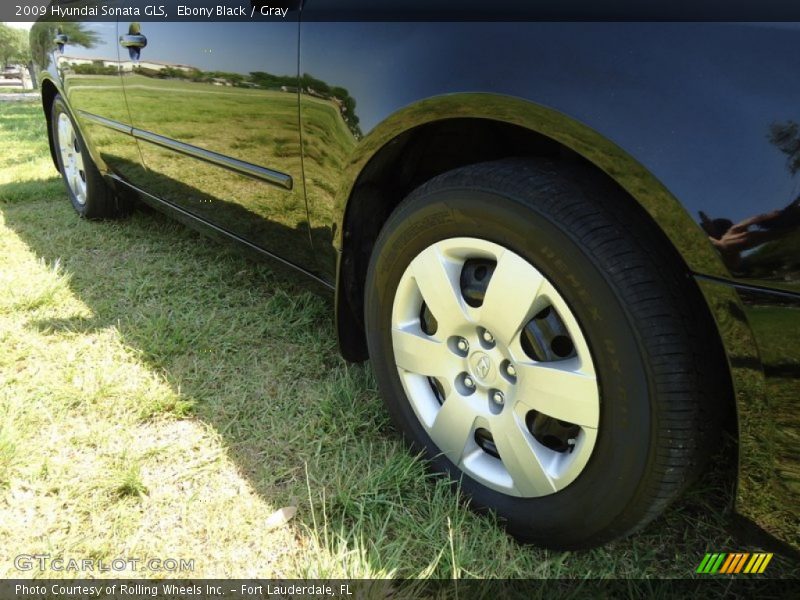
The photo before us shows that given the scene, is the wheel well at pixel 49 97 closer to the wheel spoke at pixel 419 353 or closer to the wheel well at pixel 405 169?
the wheel well at pixel 405 169

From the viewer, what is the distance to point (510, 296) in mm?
1328

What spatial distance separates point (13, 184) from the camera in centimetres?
488

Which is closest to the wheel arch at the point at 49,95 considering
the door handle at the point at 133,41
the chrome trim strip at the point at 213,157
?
the chrome trim strip at the point at 213,157

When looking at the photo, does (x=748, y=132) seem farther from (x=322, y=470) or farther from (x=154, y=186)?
(x=154, y=186)

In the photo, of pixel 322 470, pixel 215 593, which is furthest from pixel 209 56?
pixel 215 593

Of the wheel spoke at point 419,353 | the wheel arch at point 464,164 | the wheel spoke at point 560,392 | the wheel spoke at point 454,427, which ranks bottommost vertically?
the wheel spoke at point 454,427

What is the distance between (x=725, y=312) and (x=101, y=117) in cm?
294

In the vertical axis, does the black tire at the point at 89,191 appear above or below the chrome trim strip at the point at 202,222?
below

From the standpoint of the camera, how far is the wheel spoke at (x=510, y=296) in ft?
4.25

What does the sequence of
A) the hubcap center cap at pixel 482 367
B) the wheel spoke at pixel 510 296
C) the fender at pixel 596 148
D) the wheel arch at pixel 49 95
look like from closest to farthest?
the fender at pixel 596 148 < the wheel spoke at pixel 510 296 < the hubcap center cap at pixel 482 367 < the wheel arch at pixel 49 95

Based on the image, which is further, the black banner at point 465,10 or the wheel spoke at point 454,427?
the wheel spoke at point 454,427

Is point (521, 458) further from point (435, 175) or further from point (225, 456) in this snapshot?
point (225, 456)

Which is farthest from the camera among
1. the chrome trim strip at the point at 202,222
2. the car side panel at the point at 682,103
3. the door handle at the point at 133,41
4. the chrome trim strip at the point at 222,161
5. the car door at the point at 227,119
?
the door handle at the point at 133,41

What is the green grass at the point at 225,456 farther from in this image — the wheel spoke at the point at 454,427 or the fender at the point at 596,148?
the fender at the point at 596,148
